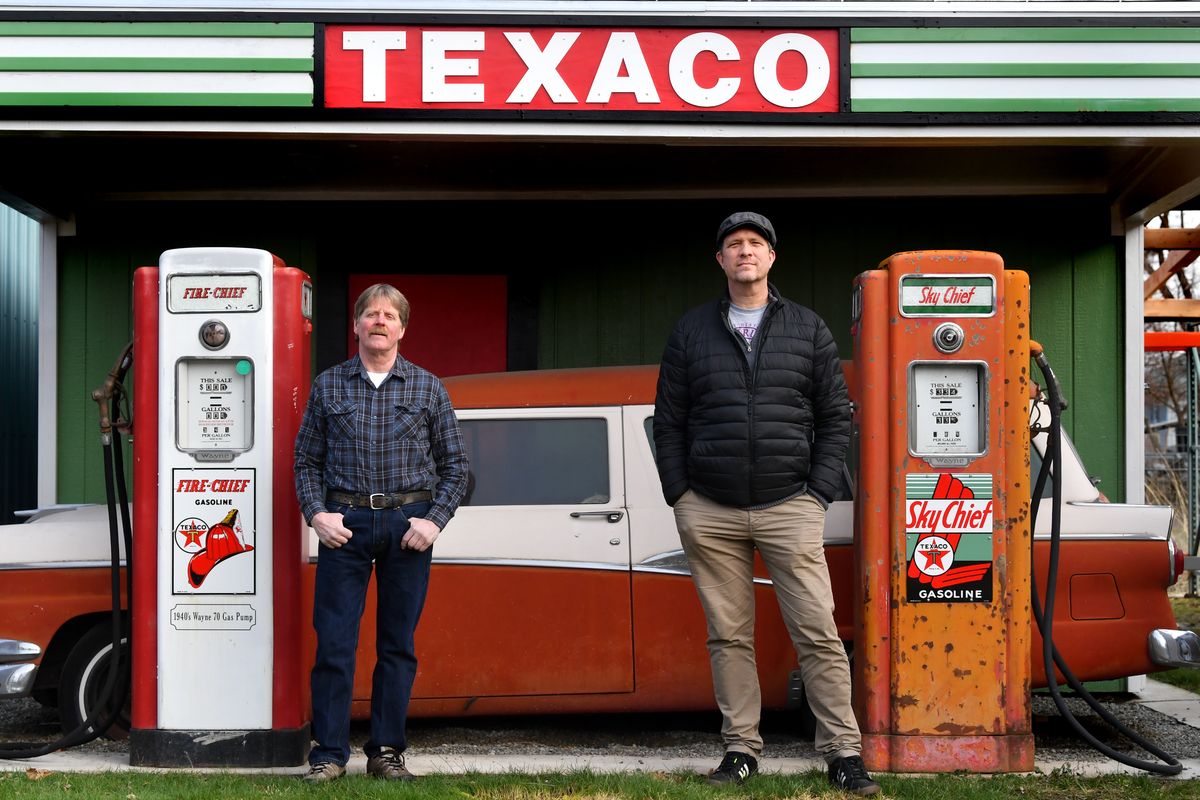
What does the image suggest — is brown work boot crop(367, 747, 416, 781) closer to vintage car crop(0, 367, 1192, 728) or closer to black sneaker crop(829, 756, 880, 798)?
vintage car crop(0, 367, 1192, 728)

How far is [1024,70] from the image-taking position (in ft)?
19.4

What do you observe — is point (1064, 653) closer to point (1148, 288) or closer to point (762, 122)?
point (762, 122)

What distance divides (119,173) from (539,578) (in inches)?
155

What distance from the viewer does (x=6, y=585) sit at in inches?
210

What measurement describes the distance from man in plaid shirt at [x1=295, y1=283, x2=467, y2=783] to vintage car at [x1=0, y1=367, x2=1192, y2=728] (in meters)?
0.71

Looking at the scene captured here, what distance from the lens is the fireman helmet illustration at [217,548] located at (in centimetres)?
488

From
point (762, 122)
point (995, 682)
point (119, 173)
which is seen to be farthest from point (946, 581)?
point (119, 173)

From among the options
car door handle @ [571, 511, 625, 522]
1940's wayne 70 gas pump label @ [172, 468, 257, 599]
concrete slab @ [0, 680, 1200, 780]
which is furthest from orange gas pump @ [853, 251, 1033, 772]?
1940's wayne 70 gas pump label @ [172, 468, 257, 599]

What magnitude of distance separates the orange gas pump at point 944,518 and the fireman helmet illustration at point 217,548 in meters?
2.49

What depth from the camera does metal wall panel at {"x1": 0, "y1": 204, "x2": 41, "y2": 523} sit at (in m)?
9.98

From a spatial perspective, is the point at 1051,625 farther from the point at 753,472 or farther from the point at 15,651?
the point at 15,651

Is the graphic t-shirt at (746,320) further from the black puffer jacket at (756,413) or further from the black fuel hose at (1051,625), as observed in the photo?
the black fuel hose at (1051,625)

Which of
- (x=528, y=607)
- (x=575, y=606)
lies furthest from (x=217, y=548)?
(x=575, y=606)

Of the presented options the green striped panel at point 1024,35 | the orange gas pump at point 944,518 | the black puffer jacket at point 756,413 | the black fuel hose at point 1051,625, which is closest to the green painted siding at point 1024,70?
the green striped panel at point 1024,35
